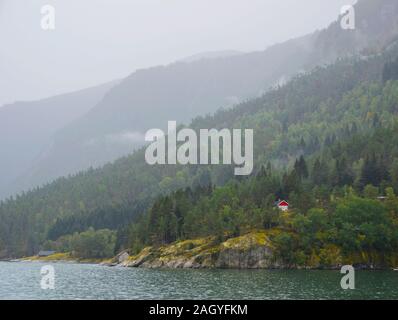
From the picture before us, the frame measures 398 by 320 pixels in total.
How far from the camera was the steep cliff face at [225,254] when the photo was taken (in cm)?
13838

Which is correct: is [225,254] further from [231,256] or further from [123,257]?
[123,257]

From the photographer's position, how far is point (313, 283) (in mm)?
93375

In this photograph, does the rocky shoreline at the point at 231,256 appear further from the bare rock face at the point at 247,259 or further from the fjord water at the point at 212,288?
the fjord water at the point at 212,288

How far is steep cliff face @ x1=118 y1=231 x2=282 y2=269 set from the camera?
13838 centimetres

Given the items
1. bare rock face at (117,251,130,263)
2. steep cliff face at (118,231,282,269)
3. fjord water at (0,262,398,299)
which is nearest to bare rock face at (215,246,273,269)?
steep cliff face at (118,231,282,269)

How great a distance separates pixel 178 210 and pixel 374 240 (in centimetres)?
6211

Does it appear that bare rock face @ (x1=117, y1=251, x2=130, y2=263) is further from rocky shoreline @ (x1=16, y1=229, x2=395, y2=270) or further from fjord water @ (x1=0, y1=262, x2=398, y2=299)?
fjord water @ (x1=0, y1=262, x2=398, y2=299)

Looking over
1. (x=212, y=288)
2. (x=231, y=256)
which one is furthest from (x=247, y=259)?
(x=212, y=288)

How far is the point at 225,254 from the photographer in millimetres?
141125

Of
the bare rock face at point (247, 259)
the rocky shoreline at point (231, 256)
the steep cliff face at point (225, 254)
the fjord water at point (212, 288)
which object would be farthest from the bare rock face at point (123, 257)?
the fjord water at point (212, 288)

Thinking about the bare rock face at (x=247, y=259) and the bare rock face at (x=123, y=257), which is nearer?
the bare rock face at (x=247, y=259)

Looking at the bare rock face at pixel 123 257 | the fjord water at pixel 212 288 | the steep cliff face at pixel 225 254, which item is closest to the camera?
the fjord water at pixel 212 288

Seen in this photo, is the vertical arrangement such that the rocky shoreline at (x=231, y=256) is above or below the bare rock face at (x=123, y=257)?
above
